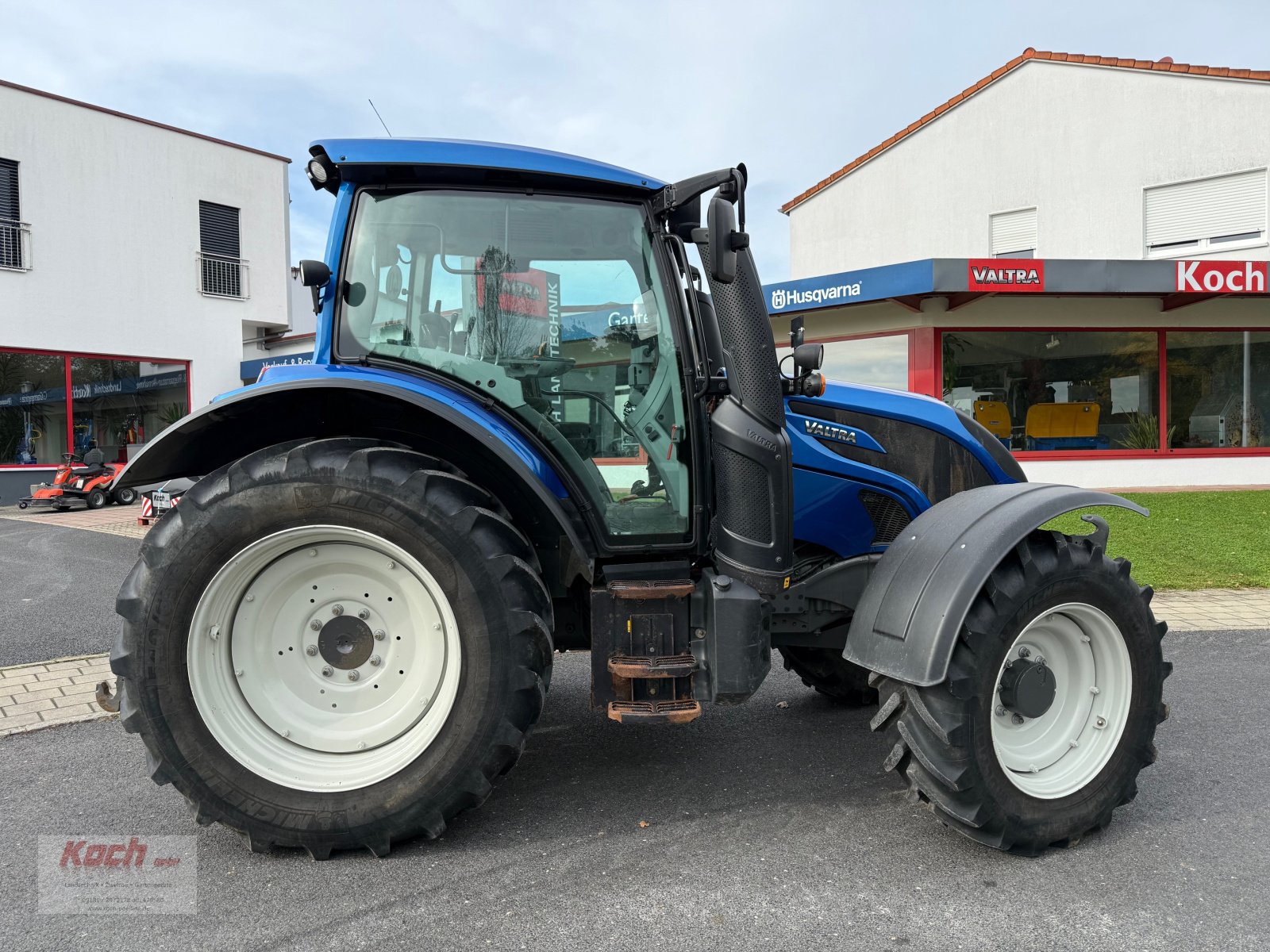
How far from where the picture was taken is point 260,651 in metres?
2.82

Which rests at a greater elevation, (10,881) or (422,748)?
(422,748)

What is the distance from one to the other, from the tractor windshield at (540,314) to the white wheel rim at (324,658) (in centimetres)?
67

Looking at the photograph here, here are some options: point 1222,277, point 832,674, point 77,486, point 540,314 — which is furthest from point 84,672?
point 1222,277

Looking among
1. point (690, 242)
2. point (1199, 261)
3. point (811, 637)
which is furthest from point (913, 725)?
point (1199, 261)

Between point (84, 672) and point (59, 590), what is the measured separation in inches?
122

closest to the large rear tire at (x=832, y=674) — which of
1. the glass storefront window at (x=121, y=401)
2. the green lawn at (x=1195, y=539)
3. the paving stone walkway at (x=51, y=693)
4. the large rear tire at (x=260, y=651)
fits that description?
the large rear tire at (x=260, y=651)

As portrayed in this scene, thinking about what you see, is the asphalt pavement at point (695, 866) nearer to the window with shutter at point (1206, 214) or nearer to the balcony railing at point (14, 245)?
the window with shutter at point (1206, 214)

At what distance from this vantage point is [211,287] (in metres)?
19.2

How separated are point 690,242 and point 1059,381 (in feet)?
43.8

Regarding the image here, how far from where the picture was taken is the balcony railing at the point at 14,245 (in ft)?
52.9

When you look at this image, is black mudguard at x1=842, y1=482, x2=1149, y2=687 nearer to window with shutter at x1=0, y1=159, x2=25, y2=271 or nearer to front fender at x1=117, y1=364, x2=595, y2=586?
front fender at x1=117, y1=364, x2=595, y2=586

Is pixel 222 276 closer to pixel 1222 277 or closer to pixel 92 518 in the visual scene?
pixel 92 518

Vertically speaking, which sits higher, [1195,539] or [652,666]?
[652,666]

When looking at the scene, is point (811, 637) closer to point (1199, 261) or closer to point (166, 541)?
point (166, 541)
